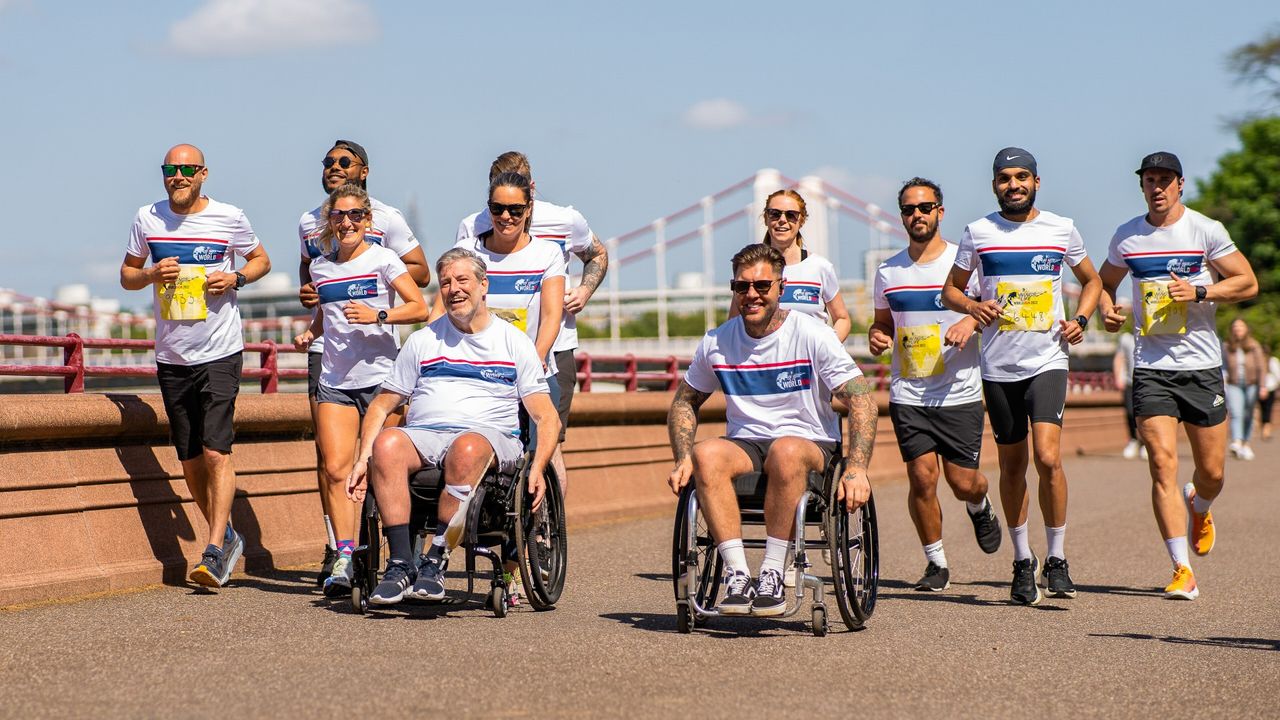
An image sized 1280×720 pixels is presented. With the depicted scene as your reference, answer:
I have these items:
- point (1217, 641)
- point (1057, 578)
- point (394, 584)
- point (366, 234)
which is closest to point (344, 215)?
point (366, 234)

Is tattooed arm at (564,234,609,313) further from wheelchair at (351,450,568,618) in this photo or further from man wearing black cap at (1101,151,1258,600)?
man wearing black cap at (1101,151,1258,600)

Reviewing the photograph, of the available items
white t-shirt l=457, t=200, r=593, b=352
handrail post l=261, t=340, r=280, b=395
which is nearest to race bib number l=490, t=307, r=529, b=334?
white t-shirt l=457, t=200, r=593, b=352

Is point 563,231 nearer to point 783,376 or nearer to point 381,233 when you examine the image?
point 381,233

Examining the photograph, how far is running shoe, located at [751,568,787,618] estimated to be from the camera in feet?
20.9

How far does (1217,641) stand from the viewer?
6645mm

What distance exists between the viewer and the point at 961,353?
27.6ft

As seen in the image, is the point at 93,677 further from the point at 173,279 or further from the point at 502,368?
the point at 173,279

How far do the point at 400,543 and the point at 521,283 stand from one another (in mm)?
Answer: 1605

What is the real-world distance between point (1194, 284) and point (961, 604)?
188 centimetres

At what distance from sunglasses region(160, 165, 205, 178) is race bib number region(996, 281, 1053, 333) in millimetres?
3628

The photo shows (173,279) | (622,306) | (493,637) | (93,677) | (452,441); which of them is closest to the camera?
(93,677)

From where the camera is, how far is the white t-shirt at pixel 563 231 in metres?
8.38

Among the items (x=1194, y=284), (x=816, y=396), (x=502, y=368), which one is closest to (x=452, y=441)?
(x=502, y=368)

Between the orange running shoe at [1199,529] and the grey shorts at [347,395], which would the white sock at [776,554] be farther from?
the orange running shoe at [1199,529]
